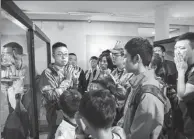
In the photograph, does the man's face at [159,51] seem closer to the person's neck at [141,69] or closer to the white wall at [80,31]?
the white wall at [80,31]

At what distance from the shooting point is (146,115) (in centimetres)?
105

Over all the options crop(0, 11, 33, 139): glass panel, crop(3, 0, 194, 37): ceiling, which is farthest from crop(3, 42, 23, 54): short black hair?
crop(3, 0, 194, 37): ceiling

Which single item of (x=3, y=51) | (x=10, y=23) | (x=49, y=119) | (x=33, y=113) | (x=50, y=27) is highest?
(x=50, y=27)

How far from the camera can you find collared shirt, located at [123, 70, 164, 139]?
1.05 meters

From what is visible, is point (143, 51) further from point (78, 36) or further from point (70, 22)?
point (70, 22)

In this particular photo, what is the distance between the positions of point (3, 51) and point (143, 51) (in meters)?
Answer: 0.67

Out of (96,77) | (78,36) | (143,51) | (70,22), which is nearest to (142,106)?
(143,51)

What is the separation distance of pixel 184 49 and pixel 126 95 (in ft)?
1.71

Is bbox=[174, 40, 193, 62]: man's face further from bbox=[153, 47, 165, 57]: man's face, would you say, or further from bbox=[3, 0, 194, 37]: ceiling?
bbox=[3, 0, 194, 37]: ceiling

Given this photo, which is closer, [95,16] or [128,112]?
[128,112]

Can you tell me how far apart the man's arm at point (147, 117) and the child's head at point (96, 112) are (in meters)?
0.27

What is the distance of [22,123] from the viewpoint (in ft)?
3.34

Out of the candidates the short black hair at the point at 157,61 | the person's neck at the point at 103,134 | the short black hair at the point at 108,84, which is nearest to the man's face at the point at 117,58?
the short black hair at the point at 108,84

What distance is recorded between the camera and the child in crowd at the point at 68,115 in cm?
114
